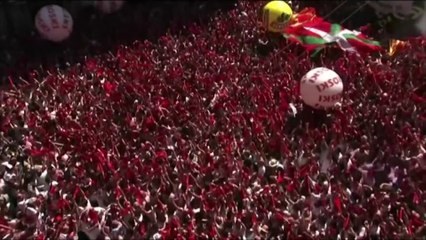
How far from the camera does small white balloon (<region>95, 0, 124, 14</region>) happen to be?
7.12 metres

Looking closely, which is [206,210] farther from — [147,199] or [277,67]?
[277,67]

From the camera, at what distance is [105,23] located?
707 centimetres

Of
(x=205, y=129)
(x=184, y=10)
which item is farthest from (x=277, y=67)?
(x=184, y=10)

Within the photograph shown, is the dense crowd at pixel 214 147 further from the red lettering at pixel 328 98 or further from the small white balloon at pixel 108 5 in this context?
the small white balloon at pixel 108 5

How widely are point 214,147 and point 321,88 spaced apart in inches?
34.7

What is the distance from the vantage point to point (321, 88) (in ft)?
16.3

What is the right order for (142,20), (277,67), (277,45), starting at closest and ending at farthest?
(277,67)
(277,45)
(142,20)

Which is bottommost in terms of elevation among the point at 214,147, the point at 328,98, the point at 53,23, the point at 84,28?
the point at 214,147

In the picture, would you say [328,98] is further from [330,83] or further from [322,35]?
[322,35]

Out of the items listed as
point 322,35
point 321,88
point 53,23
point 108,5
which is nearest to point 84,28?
point 108,5

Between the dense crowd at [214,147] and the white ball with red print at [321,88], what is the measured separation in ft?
0.41

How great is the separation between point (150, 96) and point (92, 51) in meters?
1.20

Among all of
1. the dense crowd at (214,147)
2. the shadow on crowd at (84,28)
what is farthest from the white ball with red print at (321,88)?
the shadow on crowd at (84,28)

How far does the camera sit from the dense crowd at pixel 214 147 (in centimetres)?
424
